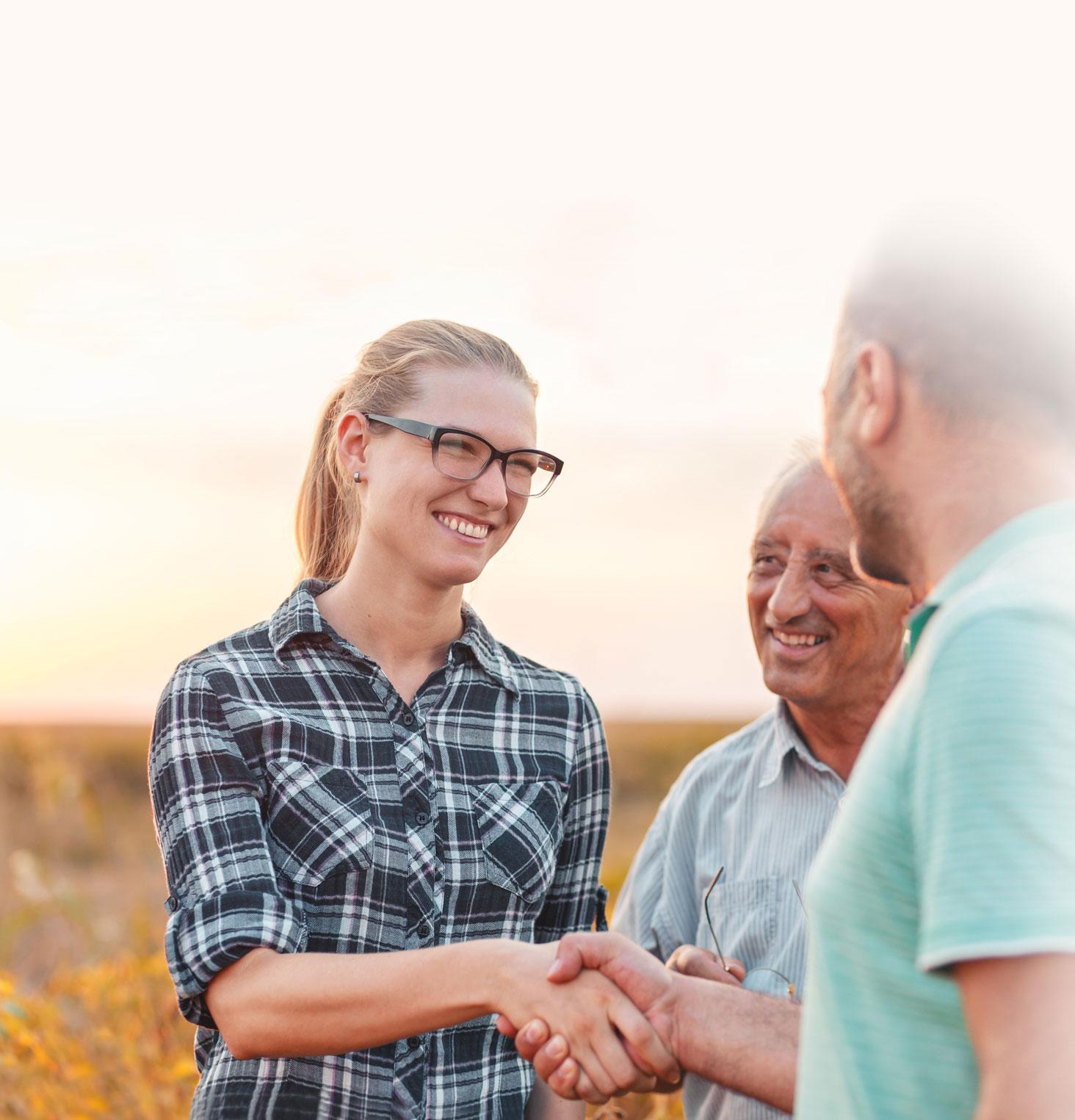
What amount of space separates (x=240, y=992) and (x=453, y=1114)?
0.48 metres

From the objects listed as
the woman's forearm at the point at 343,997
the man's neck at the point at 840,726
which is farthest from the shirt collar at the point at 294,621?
the man's neck at the point at 840,726

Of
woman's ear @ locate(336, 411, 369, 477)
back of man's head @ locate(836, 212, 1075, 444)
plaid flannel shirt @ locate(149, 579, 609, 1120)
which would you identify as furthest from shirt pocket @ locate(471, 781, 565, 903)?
back of man's head @ locate(836, 212, 1075, 444)

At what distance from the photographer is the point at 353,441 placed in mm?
2787

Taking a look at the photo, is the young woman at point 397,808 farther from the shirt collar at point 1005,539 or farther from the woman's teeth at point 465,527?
the shirt collar at point 1005,539

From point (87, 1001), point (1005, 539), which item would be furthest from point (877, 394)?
point (87, 1001)

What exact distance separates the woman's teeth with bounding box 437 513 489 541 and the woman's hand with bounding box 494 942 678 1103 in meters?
0.84

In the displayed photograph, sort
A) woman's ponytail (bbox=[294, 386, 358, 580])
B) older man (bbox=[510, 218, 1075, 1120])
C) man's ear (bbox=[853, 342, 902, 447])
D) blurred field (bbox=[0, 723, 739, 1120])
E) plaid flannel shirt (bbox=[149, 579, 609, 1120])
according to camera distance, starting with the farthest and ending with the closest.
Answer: blurred field (bbox=[0, 723, 739, 1120])
woman's ponytail (bbox=[294, 386, 358, 580])
plaid flannel shirt (bbox=[149, 579, 609, 1120])
man's ear (bbox=[853, 342, 902, 447])
older man (bbox=[510, 218, 1075, 1120])

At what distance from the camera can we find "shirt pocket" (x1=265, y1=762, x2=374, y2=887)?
2.36 m

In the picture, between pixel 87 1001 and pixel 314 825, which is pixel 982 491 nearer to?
pixel 314 825

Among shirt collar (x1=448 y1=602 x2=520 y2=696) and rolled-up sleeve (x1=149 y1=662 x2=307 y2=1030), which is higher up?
shirt collar (x1=448 y1=602 x2=520 y2=696)

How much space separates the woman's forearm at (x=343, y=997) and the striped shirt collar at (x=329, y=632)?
617 mm

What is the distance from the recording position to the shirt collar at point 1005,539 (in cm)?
126

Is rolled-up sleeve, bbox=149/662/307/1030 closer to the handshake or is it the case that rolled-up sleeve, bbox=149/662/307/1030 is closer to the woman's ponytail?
the handshake

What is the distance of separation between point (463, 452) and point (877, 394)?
133 centimetres
